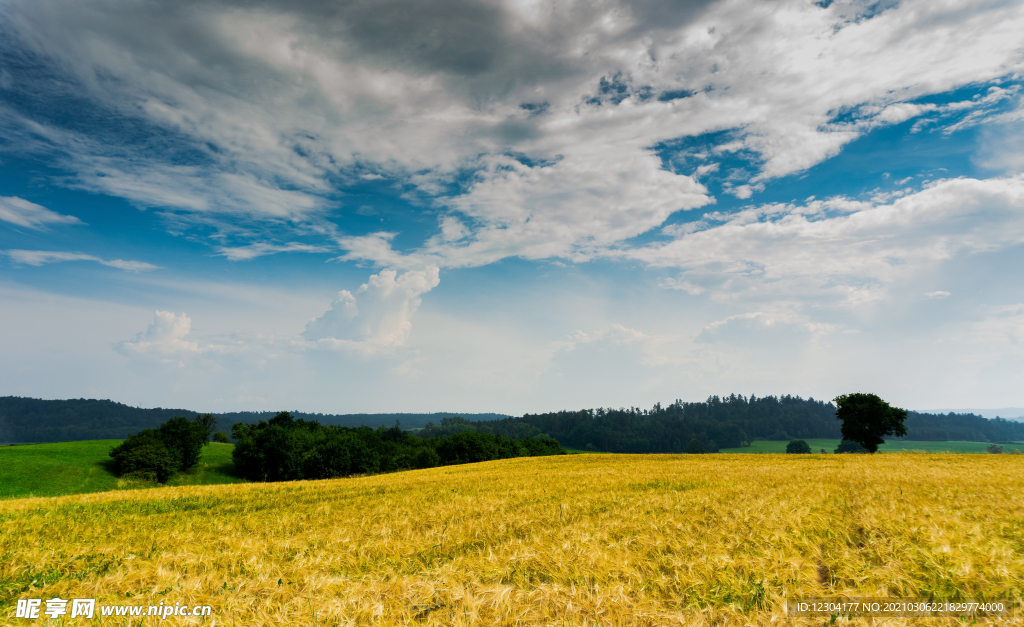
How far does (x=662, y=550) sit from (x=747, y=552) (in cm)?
131

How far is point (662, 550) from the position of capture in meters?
7.21

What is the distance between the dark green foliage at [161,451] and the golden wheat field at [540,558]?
7097 centimetres

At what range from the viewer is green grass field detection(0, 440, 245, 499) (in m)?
53.9

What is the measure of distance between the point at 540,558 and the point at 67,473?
85535 mm

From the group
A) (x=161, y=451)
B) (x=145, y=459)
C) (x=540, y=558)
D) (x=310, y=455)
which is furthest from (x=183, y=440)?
(x=540, y=558)

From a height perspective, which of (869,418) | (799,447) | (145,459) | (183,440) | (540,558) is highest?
(540,558)

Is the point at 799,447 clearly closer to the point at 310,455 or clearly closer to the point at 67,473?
the point at 310,455

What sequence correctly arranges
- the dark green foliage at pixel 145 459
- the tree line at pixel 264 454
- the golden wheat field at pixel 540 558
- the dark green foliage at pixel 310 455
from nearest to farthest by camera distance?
the golden wheat field at pixel 540 558 → the dark green foliage at pixel 145 459 → the tree line at pixel 264 454 → the dark green foliage at pixel 310 455

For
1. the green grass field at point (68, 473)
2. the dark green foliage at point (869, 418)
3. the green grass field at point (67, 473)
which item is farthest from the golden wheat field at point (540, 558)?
the dark green foliage at point (869, 418)

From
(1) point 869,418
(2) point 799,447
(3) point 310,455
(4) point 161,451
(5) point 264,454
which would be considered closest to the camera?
(1) point 869,418

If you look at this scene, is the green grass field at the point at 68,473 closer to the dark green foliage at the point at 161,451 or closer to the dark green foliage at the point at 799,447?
the dark green foliage at the point at 161,451

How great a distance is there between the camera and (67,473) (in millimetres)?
60719

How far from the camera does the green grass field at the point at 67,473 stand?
177 feet

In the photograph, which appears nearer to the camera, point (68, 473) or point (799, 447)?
point (68, 473)
